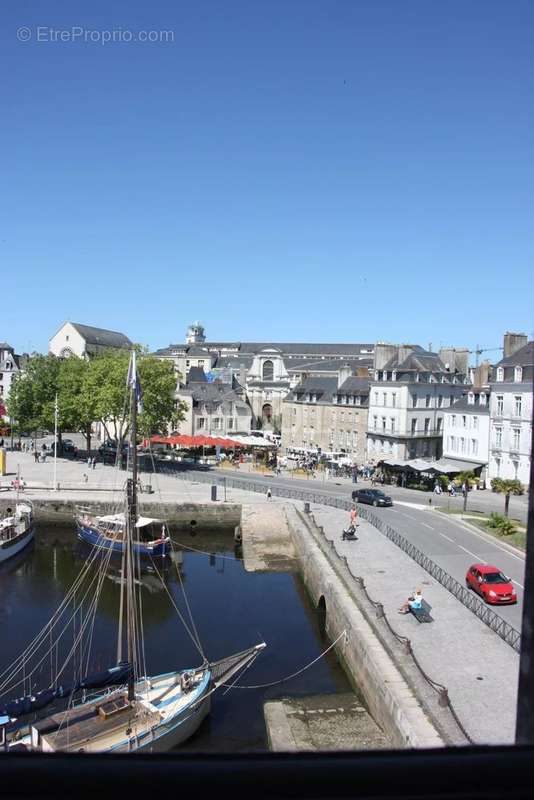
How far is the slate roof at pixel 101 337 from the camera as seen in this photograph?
85.1m

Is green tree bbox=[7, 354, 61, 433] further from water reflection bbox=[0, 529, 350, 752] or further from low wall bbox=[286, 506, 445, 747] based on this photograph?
low wall bbox=[286, 506, 445, 747]

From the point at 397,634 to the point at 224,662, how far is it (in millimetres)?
4188

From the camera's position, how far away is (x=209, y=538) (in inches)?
1411

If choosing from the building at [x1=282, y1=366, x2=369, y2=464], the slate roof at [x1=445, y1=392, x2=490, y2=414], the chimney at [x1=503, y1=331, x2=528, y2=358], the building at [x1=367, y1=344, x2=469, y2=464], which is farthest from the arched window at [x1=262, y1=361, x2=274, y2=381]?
the chimney at [x1=503, y1=331, x2=528, y2=358]

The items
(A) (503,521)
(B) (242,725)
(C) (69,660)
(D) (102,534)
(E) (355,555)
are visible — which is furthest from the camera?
(D) (102,534)

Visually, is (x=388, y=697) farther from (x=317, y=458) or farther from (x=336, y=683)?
(x=317, y=458)

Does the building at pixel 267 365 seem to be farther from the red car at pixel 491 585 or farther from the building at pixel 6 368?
the red car at pixel 491 585

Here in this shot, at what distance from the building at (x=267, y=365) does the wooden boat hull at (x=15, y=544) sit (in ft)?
88.3

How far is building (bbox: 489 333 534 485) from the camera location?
3875cm

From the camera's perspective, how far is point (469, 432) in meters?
43.6

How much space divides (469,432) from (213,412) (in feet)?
102

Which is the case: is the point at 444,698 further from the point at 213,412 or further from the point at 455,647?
the point at 213,412

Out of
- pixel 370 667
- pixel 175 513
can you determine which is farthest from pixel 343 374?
pixel 370 667

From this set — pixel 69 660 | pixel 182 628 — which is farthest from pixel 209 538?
pixel 69 660
